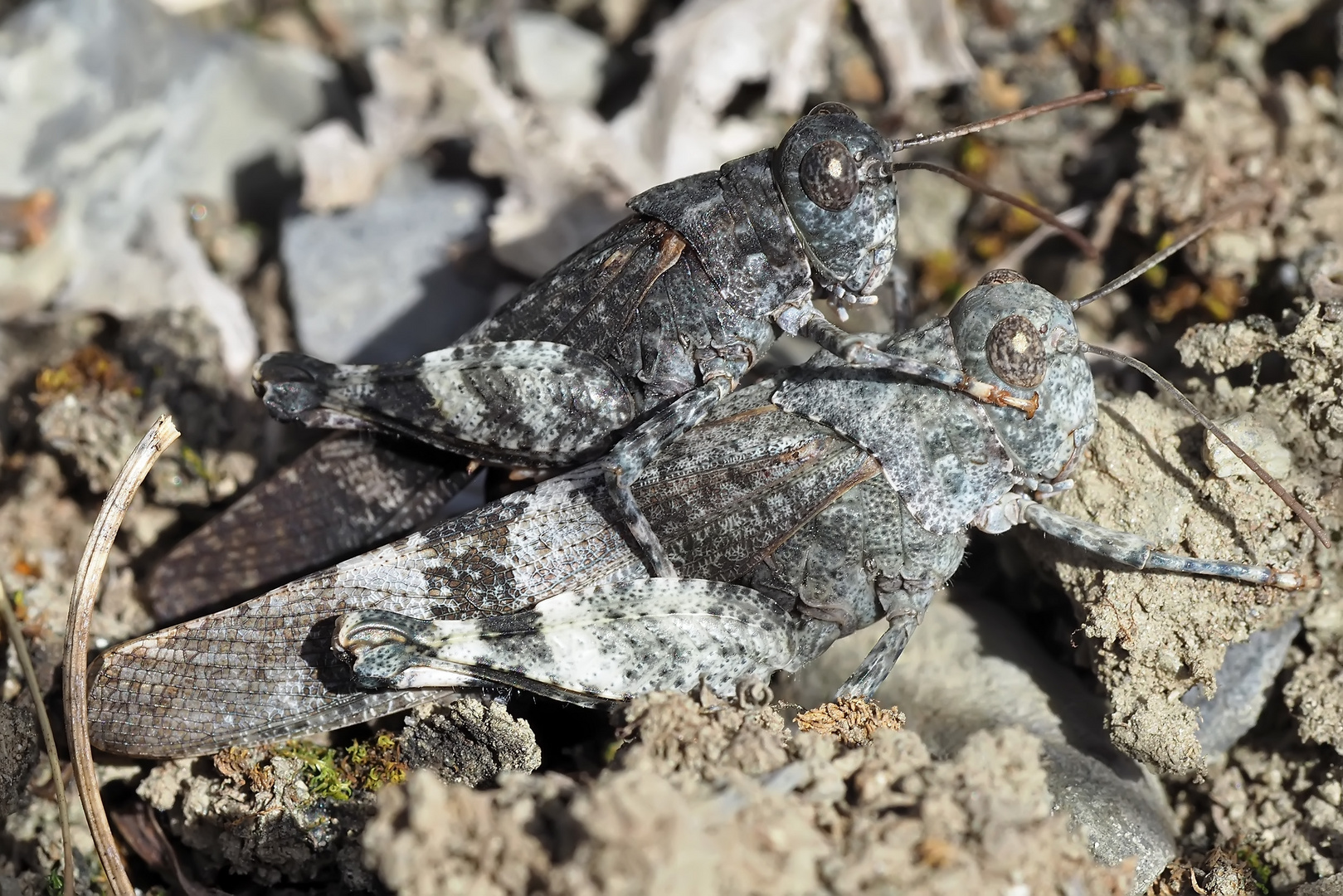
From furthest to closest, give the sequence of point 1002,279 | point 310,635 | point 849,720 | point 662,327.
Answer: point 662,327, point 1002,279, point 310,635, point 849,720

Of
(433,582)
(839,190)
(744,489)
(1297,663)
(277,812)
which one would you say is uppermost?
(839,190)

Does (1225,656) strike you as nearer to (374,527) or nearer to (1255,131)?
(1255,131)

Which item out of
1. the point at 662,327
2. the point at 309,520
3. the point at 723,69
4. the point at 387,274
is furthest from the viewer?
the point at 723,69

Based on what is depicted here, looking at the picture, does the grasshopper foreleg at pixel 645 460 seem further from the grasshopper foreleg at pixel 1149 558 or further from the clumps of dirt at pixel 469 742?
the grasshopper foreleg at pixel 1149 558

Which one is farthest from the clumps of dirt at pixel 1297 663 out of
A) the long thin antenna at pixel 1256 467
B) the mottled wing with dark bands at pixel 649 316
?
the mottled wing with dark bands at pixel 649 316

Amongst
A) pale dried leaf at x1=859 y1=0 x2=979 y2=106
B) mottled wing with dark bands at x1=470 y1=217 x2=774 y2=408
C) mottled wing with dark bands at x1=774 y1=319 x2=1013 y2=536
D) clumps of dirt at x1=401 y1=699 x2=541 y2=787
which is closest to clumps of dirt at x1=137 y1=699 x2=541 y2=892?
clumps of dirt at x1=401 y1=699 x2=541 y2=787

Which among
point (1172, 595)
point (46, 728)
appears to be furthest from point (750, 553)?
point (46, 728)

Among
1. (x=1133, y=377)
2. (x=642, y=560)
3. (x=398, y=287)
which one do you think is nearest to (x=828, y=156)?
(x=642, y=560)

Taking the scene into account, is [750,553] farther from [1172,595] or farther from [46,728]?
[46,728]
